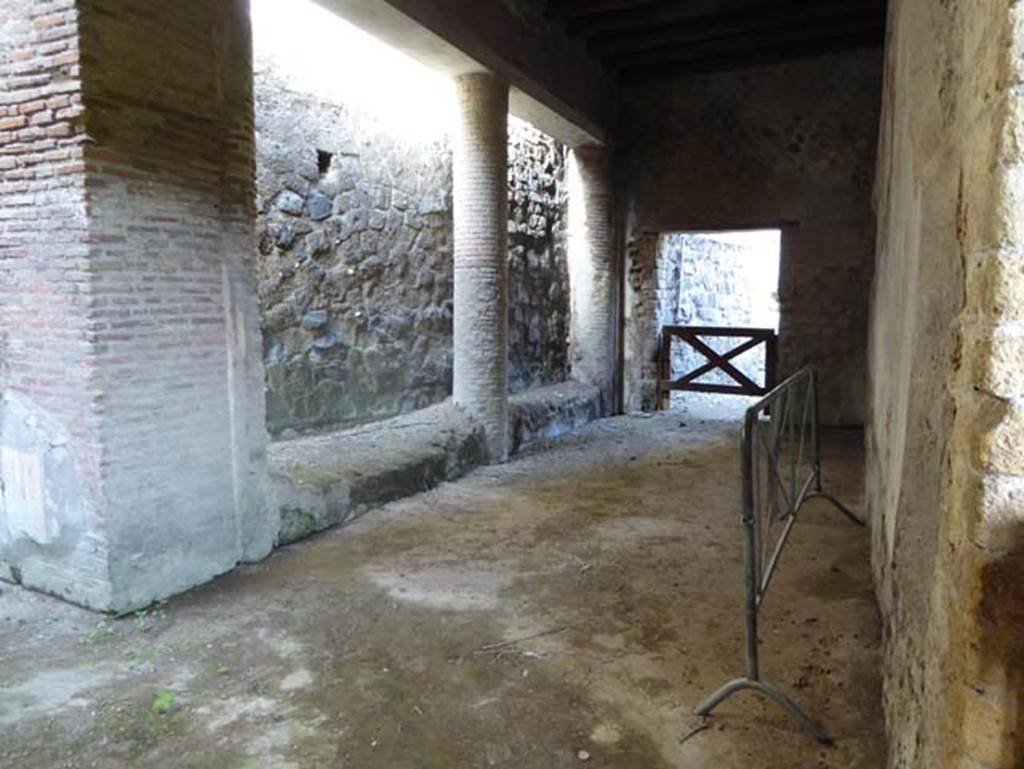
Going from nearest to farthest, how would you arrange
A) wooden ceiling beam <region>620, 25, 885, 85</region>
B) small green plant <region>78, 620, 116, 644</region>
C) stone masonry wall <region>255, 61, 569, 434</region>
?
1. small green plant <region>78, 620, 116, 644</region>
2. stone masonry wall <region>255, 61, 569, 434</region>
3. wooden ceiling beam <region>620, 25, 885, 85</region>

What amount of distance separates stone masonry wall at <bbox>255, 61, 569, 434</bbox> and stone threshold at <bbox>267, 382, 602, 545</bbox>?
0.29 meters

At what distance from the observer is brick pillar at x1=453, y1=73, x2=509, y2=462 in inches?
233

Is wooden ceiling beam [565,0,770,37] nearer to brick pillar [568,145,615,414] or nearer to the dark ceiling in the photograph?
the dark ceiling

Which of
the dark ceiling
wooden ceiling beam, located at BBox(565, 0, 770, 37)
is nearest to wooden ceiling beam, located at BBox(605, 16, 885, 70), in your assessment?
the dark ceiling

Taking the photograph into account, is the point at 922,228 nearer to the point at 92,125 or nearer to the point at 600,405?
the point at 92,125

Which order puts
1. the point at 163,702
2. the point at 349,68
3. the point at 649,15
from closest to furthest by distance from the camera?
1. the point at 163,702
2. the point at 349,68
3. the point at 649,15

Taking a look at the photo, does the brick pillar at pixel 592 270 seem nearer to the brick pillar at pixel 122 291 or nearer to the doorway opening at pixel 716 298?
the doorway opening at pixel 716 298

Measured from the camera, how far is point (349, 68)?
550 centimetres

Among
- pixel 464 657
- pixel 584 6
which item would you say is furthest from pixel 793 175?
pixel 464 657

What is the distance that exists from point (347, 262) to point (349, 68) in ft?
4.74

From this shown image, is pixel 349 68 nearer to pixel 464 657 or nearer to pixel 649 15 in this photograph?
pixel 649 15

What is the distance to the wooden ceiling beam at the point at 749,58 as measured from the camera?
727 centimetres

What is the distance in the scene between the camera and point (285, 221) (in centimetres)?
508

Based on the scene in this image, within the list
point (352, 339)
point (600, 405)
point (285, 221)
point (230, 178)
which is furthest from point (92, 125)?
point (600, 405)
